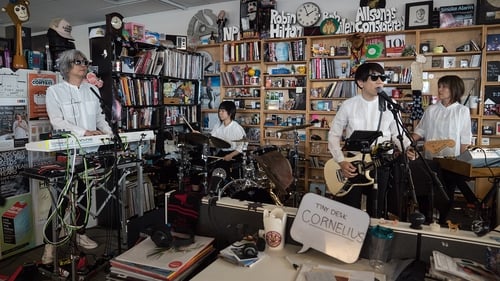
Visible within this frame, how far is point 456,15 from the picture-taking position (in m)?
4.11

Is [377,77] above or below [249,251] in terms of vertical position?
above

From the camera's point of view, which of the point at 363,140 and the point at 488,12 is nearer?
the point at 363,140

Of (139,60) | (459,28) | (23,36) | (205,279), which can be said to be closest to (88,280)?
(205,279)

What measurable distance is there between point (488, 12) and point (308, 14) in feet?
6.72

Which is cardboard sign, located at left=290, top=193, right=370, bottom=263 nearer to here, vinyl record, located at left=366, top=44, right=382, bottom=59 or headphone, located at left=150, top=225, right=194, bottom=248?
headphone, located at left=150, top=225, right=194, bottom=248

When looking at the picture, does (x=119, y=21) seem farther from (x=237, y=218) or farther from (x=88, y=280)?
(x=237, y=218)

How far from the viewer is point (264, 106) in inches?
204

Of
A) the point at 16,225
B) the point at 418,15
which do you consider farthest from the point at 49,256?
the point at 418,15

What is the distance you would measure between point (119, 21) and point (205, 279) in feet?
11.4

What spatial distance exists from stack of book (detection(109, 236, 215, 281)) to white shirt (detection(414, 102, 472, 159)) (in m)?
2.56

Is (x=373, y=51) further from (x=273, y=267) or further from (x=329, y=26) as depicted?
(x=273, y=267)

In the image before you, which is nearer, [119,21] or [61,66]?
[61,66]

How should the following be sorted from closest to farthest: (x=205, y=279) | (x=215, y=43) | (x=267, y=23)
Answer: (x=205, y=279) → (x=267, y=23) → (x=215, y=43)

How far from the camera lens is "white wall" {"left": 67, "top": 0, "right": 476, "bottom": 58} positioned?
4.45 metres
